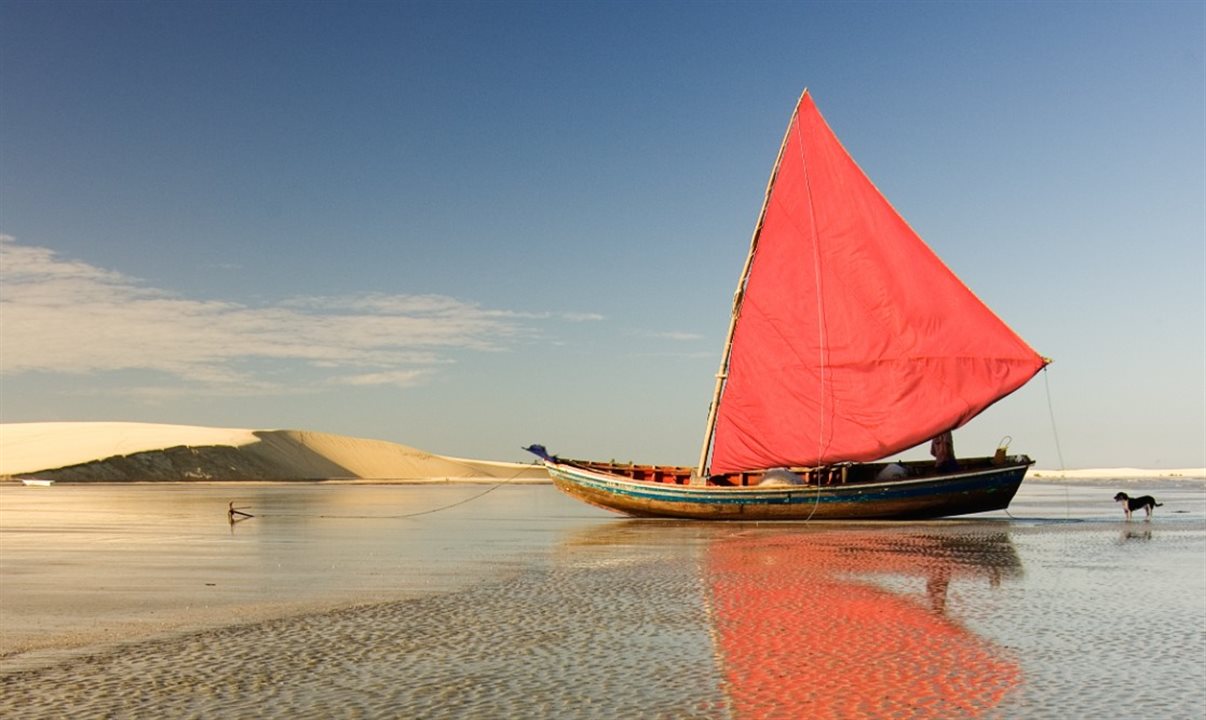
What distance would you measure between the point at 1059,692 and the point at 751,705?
272 cm

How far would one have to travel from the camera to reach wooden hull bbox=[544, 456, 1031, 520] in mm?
34281

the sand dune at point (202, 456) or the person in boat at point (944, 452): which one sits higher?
the sand dune at point (202, 456)

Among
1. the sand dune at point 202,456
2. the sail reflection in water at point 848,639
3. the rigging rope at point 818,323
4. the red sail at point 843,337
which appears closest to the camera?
the sail reflection in water at point 848,639

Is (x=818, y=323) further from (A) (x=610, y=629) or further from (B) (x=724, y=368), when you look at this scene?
(A) (x=610, y=629)

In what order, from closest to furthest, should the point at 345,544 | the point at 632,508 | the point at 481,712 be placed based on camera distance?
the point at 481,712, the point at 345,544, the point at 632,508

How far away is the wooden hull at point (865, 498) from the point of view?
3428cm

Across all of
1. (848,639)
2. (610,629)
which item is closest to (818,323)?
(610,629)

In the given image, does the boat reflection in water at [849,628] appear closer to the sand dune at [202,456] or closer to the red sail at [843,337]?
the red sail at [843,337]

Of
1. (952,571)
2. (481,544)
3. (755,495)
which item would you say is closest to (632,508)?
(755,495)

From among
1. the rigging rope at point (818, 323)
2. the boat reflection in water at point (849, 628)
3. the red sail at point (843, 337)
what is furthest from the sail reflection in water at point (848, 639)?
the red sail at point (843, 337)

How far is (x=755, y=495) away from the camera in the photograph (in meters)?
34.7

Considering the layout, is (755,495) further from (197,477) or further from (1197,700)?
(197,477)

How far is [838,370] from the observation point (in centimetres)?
3509

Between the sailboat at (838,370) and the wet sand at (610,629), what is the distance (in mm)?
8896
